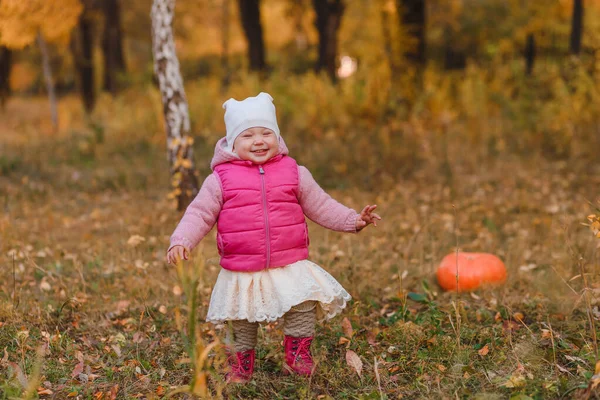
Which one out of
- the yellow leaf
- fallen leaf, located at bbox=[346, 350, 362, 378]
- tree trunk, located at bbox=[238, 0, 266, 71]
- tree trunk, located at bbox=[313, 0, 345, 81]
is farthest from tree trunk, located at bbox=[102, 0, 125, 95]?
fallen leaf, located at bbox=[346, 350, 362, 378]

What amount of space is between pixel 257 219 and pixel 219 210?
23 cm

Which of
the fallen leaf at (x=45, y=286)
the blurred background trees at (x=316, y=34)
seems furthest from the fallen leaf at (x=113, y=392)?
the blurred background trees at (x=316, y=34)

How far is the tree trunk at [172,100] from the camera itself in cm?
652

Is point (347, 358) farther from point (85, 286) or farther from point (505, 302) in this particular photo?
point (85, 286)

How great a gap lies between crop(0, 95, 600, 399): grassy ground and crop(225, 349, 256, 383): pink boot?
7cm

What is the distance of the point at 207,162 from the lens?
933cm

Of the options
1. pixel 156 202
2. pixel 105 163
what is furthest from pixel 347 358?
pixel 105 163

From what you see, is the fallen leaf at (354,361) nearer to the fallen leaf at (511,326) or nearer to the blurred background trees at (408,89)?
the fallen leaf at (511,326)

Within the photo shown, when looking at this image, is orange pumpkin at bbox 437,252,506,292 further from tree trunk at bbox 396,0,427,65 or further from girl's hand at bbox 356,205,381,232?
tree trunk at bbox 396,0,427,65

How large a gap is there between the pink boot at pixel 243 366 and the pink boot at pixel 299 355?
0.20 metres

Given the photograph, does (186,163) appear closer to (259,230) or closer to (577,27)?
(259,230)

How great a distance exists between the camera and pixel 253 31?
14711 mm

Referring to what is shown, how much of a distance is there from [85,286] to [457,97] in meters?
8.49

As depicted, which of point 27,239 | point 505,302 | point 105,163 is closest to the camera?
point 505,302
